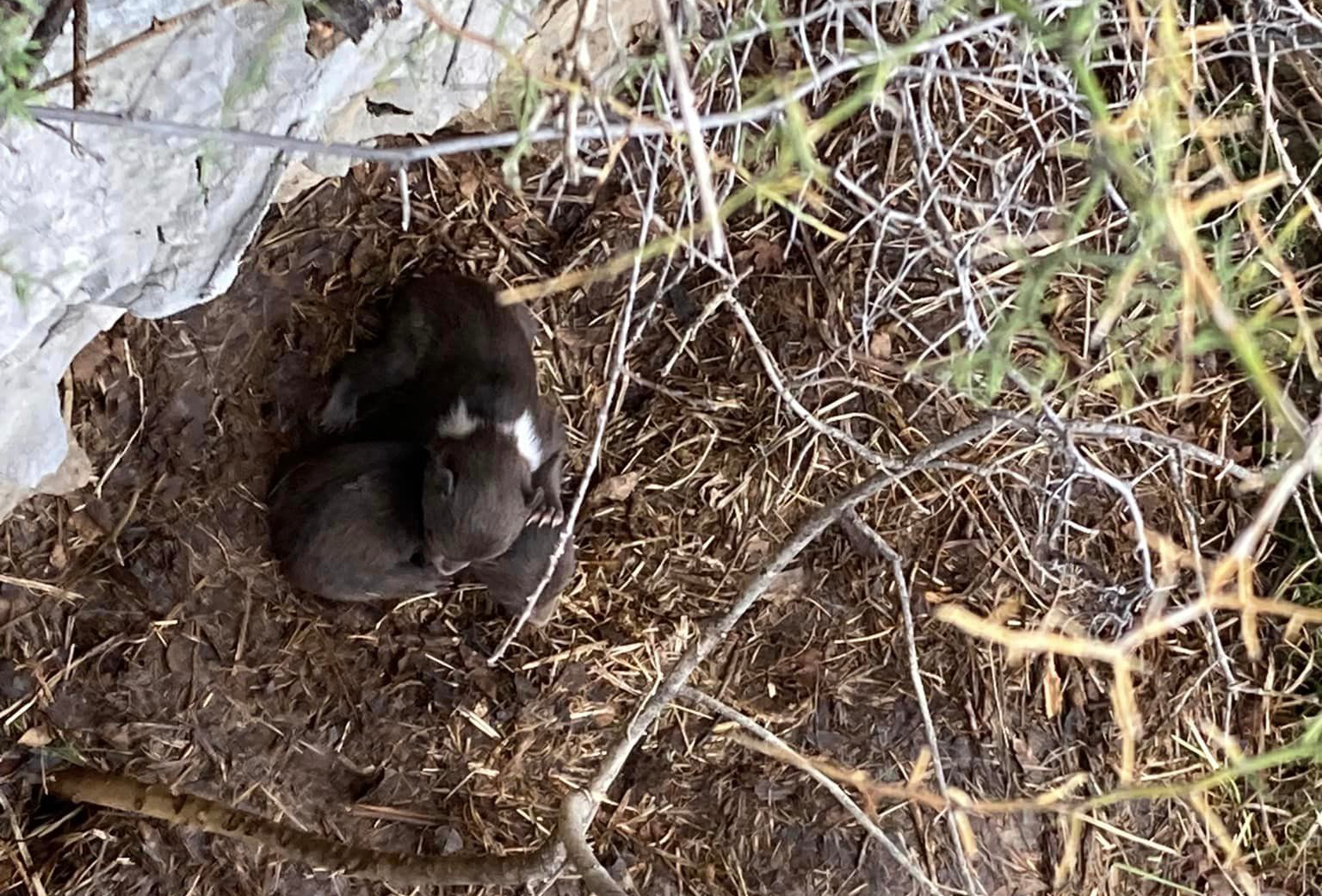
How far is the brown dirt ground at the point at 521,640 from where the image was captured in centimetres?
323

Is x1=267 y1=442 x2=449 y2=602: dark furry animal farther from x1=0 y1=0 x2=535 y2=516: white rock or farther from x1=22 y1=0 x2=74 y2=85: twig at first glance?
x1=22 y1=0 x2=74 y2=85: twig

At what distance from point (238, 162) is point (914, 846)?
9.06 feet

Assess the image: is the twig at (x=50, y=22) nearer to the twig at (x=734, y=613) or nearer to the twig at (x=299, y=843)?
the twig at (x=734, y=613)

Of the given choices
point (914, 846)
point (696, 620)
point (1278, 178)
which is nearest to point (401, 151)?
point (1278, 178)

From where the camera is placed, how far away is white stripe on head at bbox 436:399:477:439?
325 cm

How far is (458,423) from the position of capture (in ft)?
10.7

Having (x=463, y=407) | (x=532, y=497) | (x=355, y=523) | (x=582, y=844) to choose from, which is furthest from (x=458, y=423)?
(x=582, y=844)

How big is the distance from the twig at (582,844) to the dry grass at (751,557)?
1.08 meters

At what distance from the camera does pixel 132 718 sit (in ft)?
10.7

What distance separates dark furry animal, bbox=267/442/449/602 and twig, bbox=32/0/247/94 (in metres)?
1.48

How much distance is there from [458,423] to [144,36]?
5.51 ft

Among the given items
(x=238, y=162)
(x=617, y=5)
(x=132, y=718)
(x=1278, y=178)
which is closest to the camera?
(x=1278, y=178)

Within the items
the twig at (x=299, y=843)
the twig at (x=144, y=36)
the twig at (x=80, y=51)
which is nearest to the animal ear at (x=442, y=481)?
the twig at (x=299, y=843)

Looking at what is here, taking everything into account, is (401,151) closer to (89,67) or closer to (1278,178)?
(89,67)
